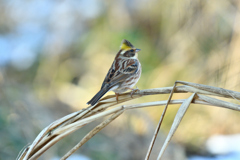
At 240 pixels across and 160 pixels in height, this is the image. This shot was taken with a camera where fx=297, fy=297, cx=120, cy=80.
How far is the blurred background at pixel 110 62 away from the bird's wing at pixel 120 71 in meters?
0.74

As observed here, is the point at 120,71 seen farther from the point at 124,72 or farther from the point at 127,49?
the point at 127,49

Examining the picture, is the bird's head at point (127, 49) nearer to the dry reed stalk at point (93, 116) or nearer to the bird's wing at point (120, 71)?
the bird's wing at point (120, 71)

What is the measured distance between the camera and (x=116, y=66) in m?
1.63

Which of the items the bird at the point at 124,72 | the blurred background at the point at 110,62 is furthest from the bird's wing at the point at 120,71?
the blurred background at the point at 110,62

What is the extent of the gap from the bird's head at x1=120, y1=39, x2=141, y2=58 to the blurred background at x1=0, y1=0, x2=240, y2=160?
28.7 inches

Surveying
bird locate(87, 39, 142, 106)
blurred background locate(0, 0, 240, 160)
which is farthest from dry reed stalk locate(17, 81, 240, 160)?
blurred background locate(0, 0, 240, 160)

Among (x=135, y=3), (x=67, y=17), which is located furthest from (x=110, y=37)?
(x=67, y=17)

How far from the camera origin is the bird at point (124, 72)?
1.49 metres

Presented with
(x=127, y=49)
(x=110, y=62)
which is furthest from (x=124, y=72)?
(x=110, y=62)

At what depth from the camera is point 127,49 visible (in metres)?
1.60

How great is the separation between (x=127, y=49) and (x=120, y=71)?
0.41 feet

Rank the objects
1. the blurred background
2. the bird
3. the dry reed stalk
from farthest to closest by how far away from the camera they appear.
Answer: the blurred background < the bird < the dry reed stalk

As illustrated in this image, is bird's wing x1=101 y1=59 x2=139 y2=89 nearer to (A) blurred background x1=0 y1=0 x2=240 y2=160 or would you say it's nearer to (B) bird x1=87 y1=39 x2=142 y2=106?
(B) bird x1=87 y1=39 x2=142 y2=106

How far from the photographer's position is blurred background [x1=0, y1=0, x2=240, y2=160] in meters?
2.37
